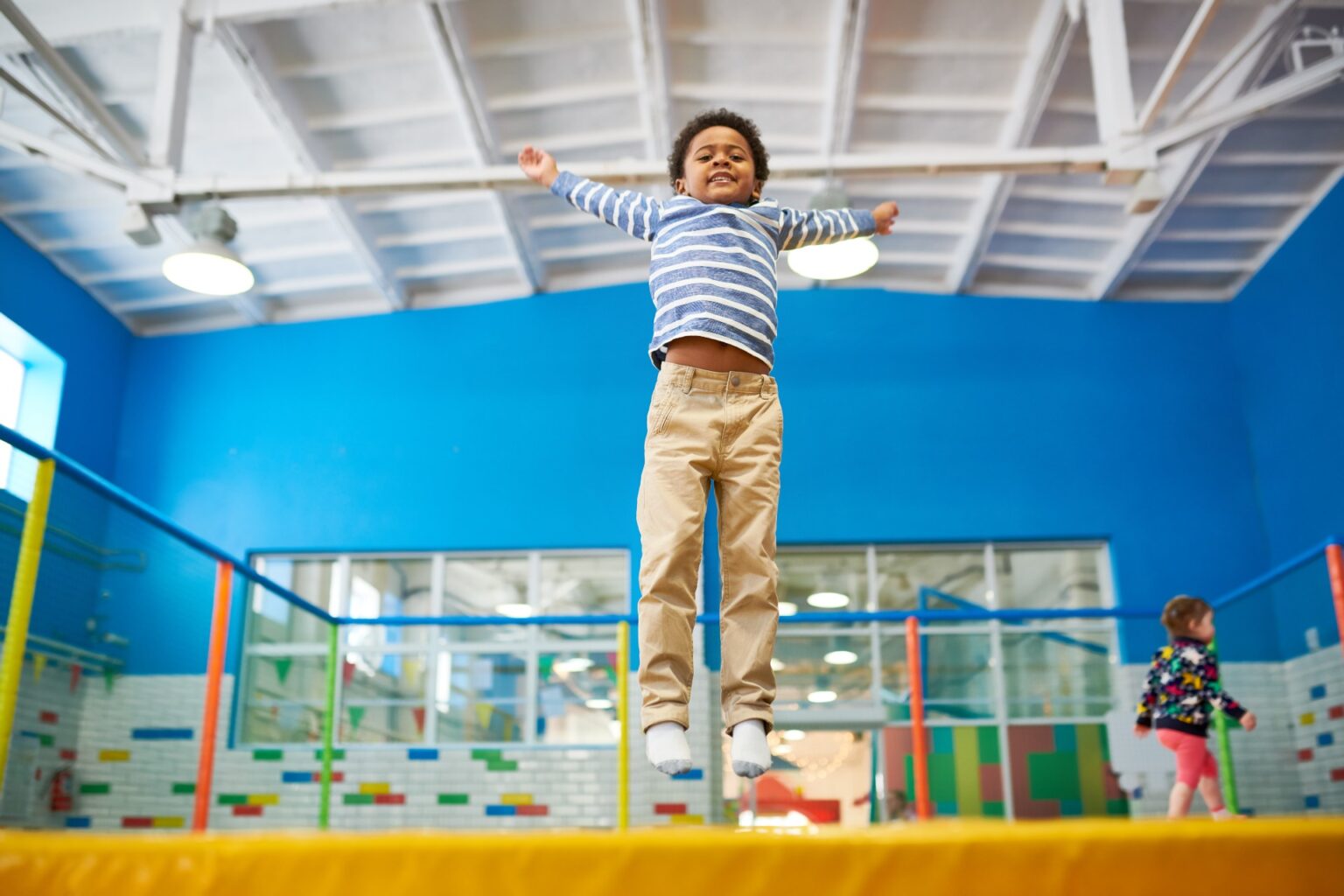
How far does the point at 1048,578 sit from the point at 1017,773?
146 inches

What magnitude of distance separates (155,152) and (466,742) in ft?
12.2

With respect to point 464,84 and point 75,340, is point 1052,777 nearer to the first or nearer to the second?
point 464,84

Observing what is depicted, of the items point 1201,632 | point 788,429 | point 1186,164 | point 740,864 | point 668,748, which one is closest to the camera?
point 740,864

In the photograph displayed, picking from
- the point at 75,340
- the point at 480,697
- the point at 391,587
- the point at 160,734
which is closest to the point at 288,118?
the point at 75,340

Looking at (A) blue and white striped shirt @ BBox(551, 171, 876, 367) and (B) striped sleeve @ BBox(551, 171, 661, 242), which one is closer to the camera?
(A) blue and white striped shirt @ BBox(551, 171, 876, 367)

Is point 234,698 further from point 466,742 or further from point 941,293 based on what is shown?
point 941,293

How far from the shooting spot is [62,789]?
3404mm

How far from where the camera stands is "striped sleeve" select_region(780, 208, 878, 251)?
2.69 meters

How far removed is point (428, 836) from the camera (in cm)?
90

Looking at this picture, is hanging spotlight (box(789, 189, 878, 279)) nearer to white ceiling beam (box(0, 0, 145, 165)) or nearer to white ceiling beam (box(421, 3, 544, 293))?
white ceiling beam (box(421, 3, 544, 293))

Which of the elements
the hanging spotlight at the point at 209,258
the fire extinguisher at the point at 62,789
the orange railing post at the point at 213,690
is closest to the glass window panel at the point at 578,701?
the orange railing post at the point at 213,690

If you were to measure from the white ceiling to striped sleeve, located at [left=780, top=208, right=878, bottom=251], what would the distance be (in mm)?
2491

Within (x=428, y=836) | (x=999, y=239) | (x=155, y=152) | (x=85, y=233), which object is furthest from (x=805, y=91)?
(x=428, y=836)

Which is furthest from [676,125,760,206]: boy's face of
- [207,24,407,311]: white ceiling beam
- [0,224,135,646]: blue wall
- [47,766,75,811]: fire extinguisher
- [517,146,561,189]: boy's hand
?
[0,224,135,646]: blue wall
